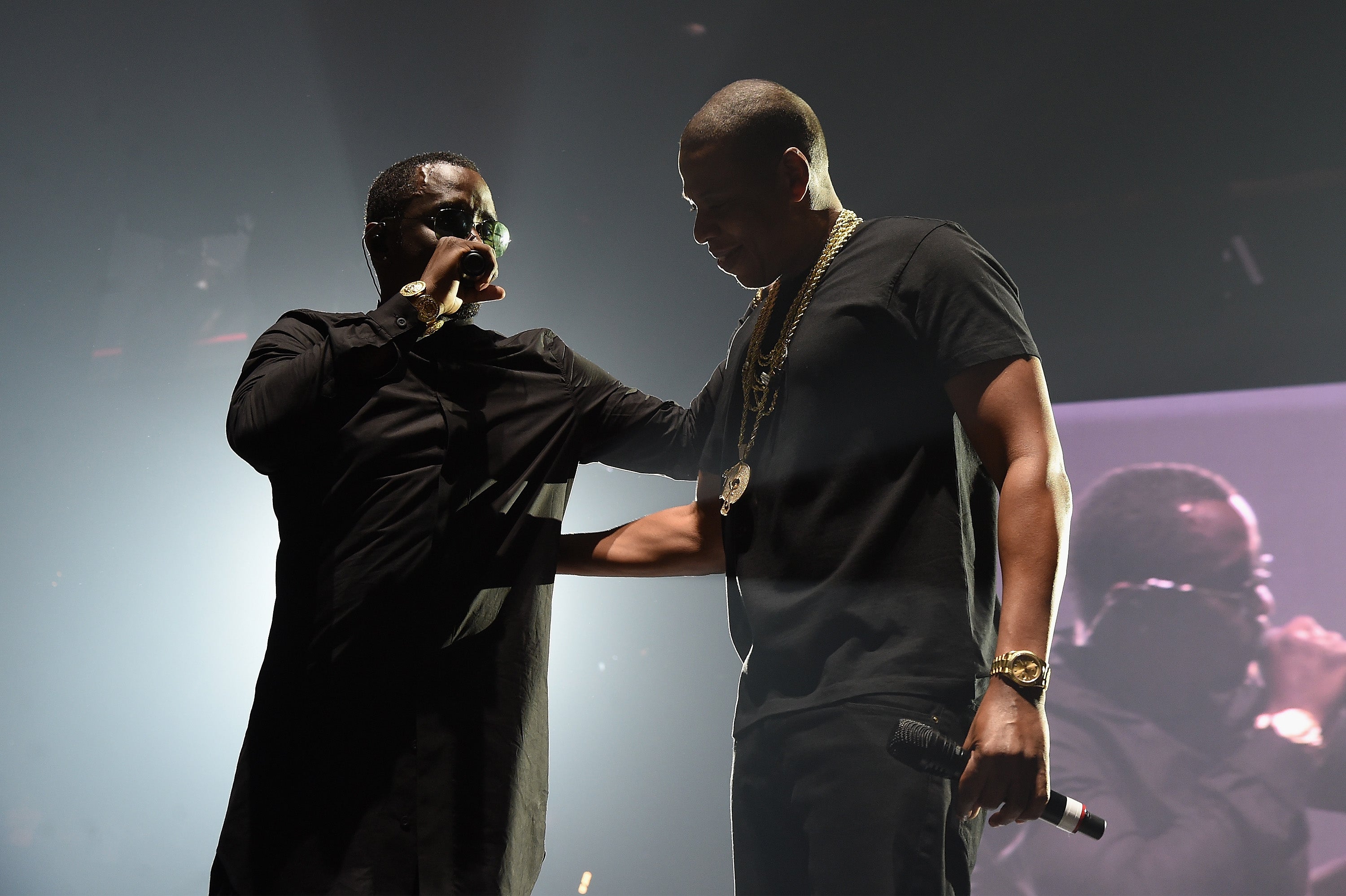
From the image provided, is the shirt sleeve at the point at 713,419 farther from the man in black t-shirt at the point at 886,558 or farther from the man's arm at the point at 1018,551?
the man's arm at the point at 1018,551

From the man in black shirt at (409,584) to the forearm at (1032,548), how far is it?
63 centimetres

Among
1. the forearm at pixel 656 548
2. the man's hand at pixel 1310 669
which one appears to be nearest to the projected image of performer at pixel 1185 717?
the man's hand at pixel 1310 669

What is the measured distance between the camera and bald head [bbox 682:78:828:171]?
1294 mm

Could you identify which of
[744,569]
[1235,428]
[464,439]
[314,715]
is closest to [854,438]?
[744,569]

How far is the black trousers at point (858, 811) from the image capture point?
871 mm

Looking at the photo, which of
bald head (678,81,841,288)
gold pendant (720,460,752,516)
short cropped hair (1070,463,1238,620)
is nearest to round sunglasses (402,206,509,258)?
bald head (678,81,841,288)

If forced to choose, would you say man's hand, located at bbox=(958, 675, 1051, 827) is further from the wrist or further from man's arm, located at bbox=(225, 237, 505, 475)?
man's arm, located at bbox=(225, 237, 505, 475)

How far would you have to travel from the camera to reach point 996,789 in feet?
2.69

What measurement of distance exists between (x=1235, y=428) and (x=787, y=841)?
2.43 metres

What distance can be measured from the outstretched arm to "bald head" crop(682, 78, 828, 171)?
0.52 meters

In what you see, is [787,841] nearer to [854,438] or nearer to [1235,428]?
[854,438]

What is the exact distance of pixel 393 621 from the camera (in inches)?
47.0

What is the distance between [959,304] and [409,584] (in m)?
0.84

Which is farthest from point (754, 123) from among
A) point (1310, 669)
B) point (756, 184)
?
point (1310, 669)
